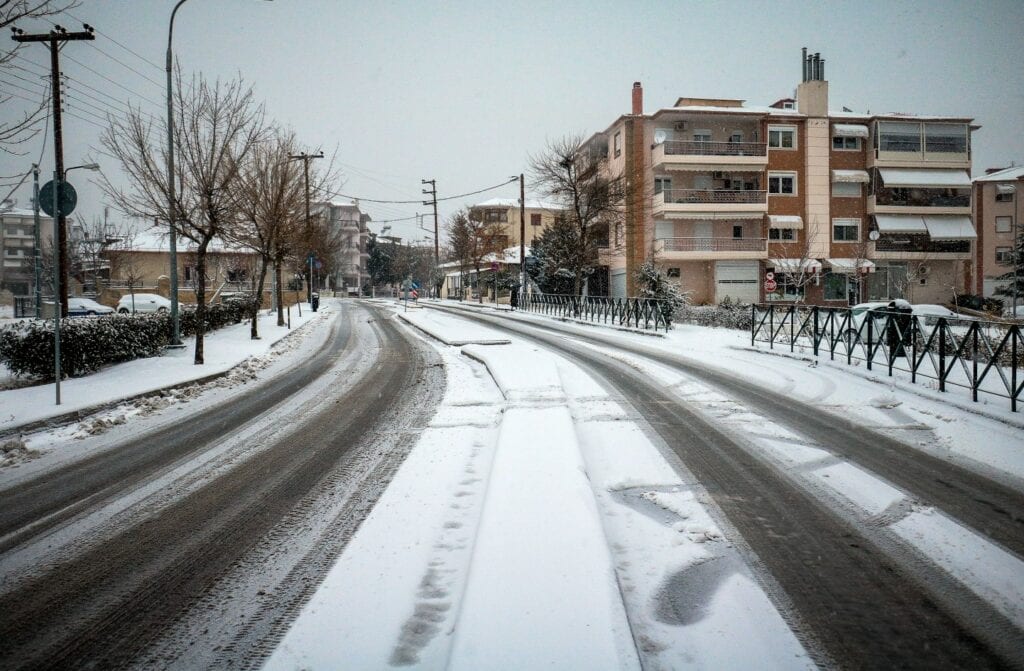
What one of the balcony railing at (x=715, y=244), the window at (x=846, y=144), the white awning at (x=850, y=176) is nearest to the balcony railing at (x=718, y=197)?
the balcony railing at (x=715, y=244)

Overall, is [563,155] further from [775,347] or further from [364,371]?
[364,371]

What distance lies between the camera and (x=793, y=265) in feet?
128

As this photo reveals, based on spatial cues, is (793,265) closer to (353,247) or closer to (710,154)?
(710,154)

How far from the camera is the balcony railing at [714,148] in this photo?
1484 inches

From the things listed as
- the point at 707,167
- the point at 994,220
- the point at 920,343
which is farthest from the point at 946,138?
the point at 920,343

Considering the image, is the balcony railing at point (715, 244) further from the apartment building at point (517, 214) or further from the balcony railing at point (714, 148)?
the apartment building at point (517, 214)

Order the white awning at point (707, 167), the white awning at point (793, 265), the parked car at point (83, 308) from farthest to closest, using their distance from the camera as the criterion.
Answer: the white awning at point (707, 167) → the white awning at point (793, 265) → the parked car at point (83, 308)

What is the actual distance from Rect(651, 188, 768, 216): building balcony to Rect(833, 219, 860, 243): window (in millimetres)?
5025

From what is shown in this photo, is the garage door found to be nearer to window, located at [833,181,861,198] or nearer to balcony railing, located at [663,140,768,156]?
balcony railing, located at [663,140,768,156]

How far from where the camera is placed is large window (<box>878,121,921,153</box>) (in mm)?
Answer: 39719

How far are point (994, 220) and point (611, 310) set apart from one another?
40400 millimetres

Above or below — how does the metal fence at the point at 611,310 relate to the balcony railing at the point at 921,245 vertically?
below

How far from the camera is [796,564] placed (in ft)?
12.0

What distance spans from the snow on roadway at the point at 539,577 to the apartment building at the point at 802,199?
34.2m
